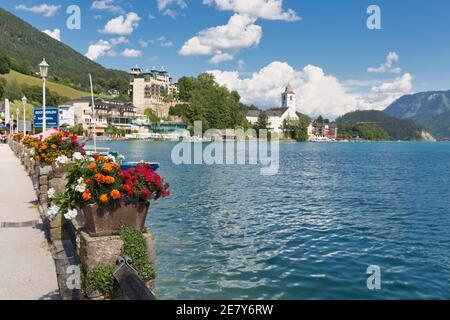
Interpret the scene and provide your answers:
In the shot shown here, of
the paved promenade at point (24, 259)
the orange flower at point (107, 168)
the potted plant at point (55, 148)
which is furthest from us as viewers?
the potted plant at point (55, 148)

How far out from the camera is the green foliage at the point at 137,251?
21.5 ft

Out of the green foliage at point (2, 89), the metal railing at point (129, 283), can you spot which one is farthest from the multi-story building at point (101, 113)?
the metal railing at point (129, 283)

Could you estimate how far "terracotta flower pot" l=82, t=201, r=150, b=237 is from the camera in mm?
6711

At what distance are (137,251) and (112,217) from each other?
2.33ft

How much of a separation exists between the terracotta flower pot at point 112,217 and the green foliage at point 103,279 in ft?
1.97

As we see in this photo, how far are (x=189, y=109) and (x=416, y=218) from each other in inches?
7077

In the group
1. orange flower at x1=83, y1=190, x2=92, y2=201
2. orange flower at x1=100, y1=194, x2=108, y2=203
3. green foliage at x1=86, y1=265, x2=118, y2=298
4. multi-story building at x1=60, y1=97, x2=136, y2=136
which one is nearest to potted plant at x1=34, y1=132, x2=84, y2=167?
orange flower at x1=83, y1=190, x2=92, y2=201

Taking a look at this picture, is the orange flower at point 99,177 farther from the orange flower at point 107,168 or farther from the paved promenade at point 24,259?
the paved promenade at point 24,259

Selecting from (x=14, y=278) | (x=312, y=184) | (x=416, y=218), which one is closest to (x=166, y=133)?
(x=312, y=184)

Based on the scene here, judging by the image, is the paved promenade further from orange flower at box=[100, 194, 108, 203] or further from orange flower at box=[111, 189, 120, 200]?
orange flower at box=[111, 189, 120, 200]

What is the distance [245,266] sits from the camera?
13039mm

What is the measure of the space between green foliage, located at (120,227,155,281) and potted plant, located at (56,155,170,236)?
25 cm

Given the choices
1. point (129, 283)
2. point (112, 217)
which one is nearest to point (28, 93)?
point (112, 217)

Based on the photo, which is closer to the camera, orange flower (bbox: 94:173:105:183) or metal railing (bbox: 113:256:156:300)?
metal railing (bbox: 113:256:156:300)
